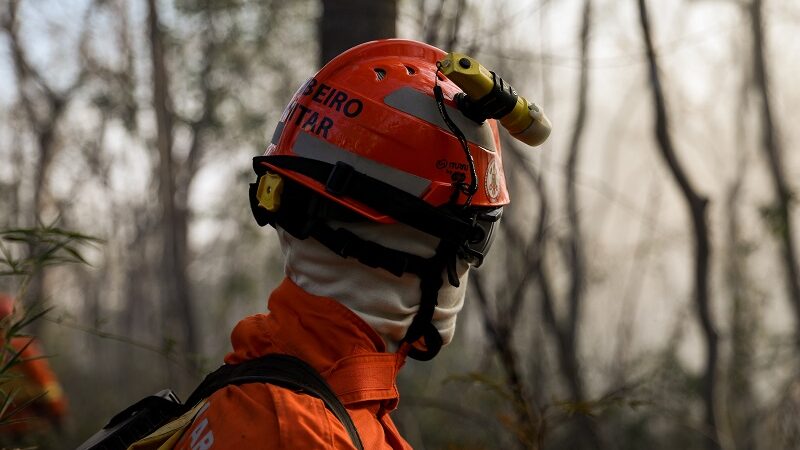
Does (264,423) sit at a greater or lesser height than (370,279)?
lesser

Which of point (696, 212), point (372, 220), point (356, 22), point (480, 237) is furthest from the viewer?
point (696, 212)

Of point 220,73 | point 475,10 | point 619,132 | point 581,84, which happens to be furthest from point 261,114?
point 619,132

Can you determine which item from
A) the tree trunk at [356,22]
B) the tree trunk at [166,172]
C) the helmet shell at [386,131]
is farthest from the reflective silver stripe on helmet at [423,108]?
the tree trunk at [166,172]

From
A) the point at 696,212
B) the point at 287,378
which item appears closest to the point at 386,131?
the point at 287,378

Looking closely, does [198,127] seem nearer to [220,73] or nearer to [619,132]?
[220,73]

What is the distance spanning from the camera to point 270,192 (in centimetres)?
182

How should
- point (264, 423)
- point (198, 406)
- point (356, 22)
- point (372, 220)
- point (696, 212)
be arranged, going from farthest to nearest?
point (696, 212), point (356, 22), point (372, 220), point (198, 406), point (264, 423)

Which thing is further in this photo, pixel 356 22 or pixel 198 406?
pixel 356 22

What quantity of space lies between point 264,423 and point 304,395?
9 centimetres

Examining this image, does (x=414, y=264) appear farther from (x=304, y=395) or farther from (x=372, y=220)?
(x=304, y=395)

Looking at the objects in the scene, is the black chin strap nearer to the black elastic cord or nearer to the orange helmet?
the orange helmet

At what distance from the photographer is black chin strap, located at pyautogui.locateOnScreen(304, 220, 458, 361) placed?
5.76 ft

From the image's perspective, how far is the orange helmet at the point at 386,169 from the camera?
5.83 ft

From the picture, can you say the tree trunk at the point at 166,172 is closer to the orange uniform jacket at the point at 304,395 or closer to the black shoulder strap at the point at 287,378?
the orange uniform jacket at the point at 304,395
